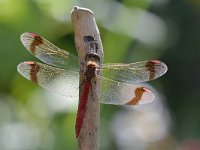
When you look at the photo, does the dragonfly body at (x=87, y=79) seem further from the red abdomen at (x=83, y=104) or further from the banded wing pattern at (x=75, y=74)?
the banded wing pattern at (x=75, y=74)

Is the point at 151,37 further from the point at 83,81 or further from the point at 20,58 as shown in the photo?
the point at 83,81

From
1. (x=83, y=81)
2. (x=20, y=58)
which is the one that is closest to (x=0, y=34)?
(x=20, y=58)

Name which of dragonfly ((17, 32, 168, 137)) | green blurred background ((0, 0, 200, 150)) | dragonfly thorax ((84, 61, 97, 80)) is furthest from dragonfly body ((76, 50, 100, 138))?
green blurred background ((0, 0, 200, 150))

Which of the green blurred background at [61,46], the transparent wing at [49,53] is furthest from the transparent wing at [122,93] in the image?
the green blurred background at [61,46]

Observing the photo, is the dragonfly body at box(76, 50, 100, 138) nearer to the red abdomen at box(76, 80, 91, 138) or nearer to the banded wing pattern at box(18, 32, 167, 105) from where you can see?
the red abdomen at box(76, 80, 91, 138)

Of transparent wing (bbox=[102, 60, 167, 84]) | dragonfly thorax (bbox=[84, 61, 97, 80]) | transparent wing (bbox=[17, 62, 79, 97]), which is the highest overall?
transparent wing (bbox=[102, 60, 167, 84])

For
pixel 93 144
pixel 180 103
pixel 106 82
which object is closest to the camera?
pixel 93 144
